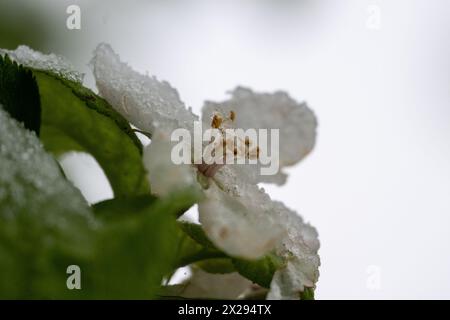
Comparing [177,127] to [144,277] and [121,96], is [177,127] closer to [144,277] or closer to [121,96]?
[121,96]

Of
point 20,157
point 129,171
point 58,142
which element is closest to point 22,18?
point 58,142

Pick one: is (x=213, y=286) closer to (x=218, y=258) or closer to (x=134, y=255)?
(x=218, y=258)

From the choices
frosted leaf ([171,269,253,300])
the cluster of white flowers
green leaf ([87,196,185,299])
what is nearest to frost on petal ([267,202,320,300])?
the cluster of white flowers

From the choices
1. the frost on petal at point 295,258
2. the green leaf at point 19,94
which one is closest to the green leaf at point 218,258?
the frost on petal at point 295,258

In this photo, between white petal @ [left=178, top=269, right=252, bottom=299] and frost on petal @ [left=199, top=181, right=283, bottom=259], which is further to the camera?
white petal @ [left=178, top=269, right=252, bottom=299]

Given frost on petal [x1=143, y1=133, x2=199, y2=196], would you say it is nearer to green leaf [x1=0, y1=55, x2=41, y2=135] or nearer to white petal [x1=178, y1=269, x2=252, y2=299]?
green leaf [x1=0, y1=55, x2=41, y2=135]

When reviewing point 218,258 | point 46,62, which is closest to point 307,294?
point 218,258
